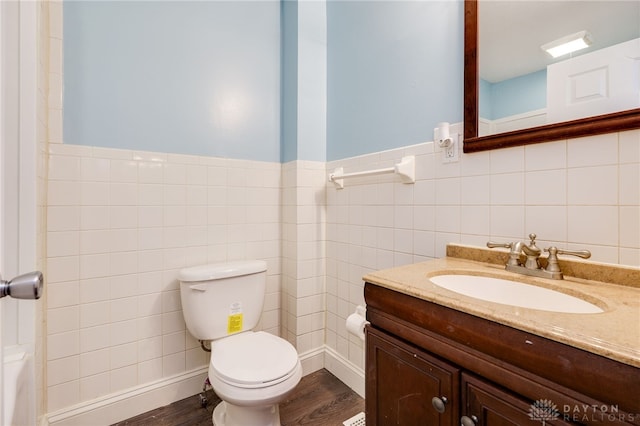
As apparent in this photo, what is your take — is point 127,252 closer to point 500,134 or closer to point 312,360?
point 312,360

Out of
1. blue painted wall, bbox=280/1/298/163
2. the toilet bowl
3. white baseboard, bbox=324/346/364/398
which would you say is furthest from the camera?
blue painted wall, bbox=280/1/298/163

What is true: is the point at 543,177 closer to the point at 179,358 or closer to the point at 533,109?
the point at 533,109

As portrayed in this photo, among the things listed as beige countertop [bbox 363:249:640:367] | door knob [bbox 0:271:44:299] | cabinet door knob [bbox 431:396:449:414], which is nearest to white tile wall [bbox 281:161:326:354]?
beige countertop [bbox 363:249:640:367]

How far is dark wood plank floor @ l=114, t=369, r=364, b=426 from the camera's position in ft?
4.62

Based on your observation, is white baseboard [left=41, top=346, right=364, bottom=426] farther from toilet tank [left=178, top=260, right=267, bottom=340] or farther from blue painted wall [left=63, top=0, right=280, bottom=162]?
blue painted wall [left=63, top=0, right=280, bottom=162]

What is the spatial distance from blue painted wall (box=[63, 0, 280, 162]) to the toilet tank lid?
63 centimetres

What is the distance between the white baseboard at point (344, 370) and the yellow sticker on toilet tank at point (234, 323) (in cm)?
65

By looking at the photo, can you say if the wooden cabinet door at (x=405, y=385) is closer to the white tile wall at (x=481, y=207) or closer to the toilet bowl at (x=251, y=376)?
the toilet bowl at (x=251, y=376)

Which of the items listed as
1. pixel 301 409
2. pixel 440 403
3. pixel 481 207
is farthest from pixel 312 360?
pixel 481 207

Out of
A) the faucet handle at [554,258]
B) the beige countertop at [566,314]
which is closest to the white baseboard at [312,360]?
the beige countertop at [566,314]

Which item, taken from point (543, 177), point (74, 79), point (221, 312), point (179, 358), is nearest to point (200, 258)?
point (221, 312)

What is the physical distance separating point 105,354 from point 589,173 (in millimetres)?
2063

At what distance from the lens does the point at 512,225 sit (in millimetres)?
1031

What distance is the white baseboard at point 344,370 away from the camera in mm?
1614
